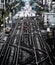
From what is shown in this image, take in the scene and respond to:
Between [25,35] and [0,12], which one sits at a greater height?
[0,12]

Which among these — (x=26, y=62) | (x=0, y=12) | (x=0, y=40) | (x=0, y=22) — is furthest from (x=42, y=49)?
(x=0, y=12)

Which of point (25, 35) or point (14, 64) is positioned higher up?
point (14, 64)

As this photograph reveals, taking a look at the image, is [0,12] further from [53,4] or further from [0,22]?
[53,4]

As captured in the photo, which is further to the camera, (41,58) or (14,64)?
(41,58)

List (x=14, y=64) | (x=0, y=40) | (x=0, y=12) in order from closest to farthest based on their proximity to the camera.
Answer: (x=14, y=64) → (x=0, y=40) → (x=0, y=12)

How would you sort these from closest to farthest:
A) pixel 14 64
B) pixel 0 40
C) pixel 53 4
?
1. pixel 14 64
2. pixel 0 40
3. pixel 53 4

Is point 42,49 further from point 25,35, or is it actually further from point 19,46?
point 25,35

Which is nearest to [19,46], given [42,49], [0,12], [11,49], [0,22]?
[11,49]

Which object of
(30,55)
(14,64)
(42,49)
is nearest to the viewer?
(14,64)

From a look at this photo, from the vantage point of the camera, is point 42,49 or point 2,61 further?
point 42,49
